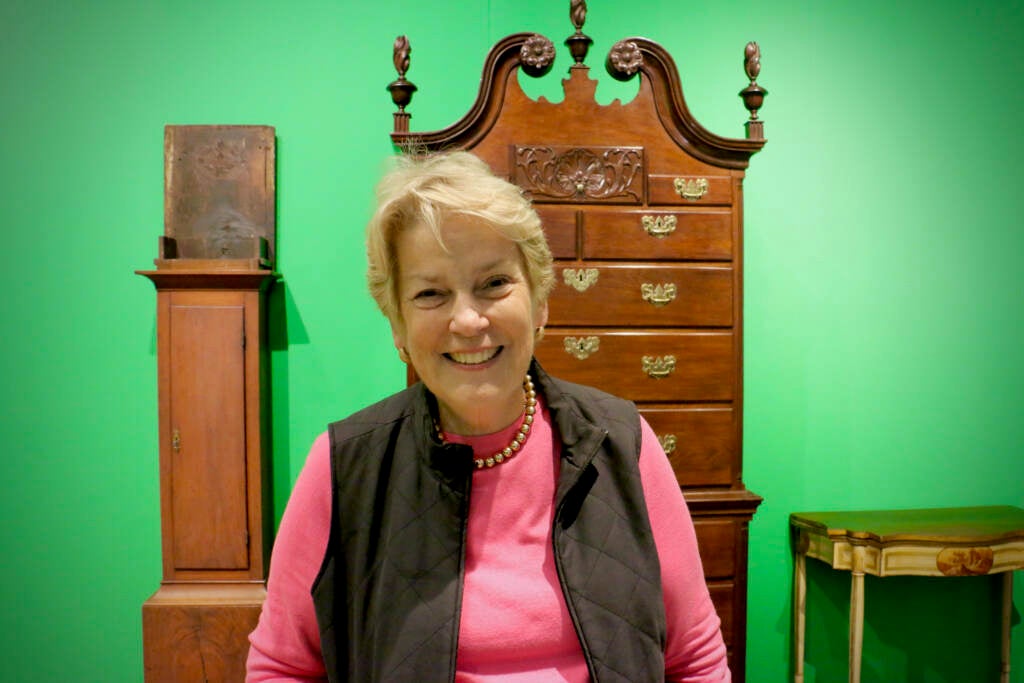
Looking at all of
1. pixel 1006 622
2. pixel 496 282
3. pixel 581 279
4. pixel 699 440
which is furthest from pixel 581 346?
pixel 1006 622

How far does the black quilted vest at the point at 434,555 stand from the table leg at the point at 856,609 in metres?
1.70

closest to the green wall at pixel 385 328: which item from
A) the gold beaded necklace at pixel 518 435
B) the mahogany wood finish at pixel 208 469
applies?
the mahogany wood finish at pixel 208 469

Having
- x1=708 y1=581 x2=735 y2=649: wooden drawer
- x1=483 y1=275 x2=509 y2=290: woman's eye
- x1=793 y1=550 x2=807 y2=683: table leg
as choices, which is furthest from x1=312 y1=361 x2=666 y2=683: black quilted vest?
x1=793 y1=550 x2=807 y2=683: table leg

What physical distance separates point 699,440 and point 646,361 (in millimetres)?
344

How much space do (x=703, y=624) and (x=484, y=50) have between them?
2337 millimetres

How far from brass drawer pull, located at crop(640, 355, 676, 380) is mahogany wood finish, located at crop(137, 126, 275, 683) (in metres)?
1.41

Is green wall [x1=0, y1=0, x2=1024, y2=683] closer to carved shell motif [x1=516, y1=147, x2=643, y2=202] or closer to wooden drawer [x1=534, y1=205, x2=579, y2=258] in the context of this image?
carved shell motif [x1=516, y1=147, x2=643, y2=202]

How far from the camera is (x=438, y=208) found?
1.11m

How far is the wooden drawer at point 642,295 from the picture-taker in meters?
2.34

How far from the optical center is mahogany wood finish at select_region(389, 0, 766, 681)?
7.58 ft

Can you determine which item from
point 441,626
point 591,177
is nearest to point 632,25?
point 591,177

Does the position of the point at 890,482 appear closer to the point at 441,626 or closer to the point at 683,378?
the point at 683,378

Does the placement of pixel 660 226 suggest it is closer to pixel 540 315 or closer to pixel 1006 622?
pixel 540 315

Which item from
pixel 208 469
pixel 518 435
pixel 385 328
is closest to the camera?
pixel 518 435
